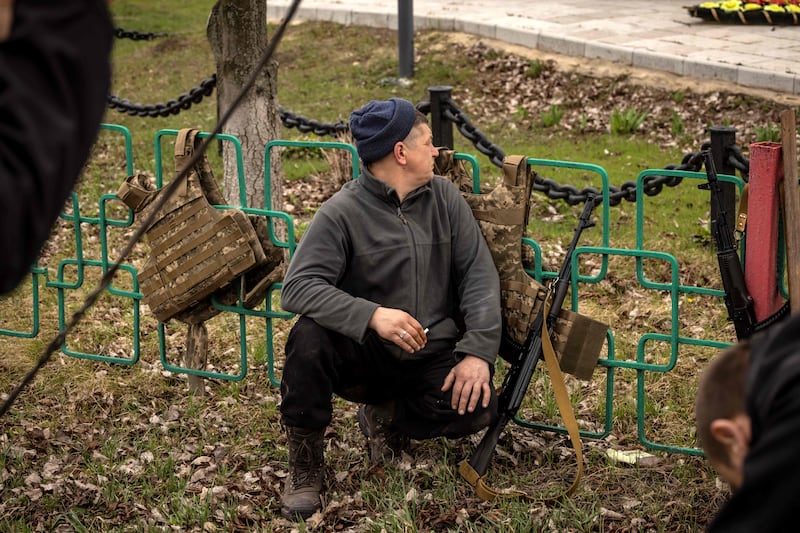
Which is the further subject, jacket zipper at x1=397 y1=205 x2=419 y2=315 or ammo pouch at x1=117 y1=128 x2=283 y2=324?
ammo pouch at x1=117 y1=128 x2=283 y2=324

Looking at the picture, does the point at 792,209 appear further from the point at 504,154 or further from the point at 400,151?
the point at 504,154

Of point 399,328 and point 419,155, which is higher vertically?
point 419,155

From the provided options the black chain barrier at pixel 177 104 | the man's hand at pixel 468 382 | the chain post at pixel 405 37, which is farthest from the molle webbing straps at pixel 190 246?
the chain post at pixel 405 37

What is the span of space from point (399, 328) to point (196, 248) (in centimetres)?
113

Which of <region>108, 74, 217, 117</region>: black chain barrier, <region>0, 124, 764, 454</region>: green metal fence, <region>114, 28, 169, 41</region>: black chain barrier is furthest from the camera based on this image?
<region>114, 28, 169, 41</region>: black chain barrier

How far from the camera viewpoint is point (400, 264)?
392 centimetres

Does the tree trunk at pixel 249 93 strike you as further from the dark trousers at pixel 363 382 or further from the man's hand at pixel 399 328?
the man's hand at pixel 399 328

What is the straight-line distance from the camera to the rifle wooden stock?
156 inches

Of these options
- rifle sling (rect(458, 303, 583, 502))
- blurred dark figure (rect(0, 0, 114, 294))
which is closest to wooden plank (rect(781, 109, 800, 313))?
rifle sling (rect(458, 303, 583, 502))

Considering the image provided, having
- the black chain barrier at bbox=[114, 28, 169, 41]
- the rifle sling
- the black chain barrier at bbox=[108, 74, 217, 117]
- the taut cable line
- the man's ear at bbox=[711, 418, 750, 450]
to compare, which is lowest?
the black chain barrier at bbox=[114, 28, 169, 41]

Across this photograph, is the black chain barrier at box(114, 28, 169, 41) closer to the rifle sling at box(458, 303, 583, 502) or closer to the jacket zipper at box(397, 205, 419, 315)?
the jacket zipper at box(397, 205, 419, 315)

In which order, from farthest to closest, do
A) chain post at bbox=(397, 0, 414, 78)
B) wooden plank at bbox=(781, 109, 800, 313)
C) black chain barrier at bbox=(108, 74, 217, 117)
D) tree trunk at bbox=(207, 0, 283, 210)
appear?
1. chain post at bbox=(397, 0, 414, 78)
2. black chain barrier at bbox=(108, 74, 217, 117)
3. tree trunk at bbox=(207, 0, 283, 210)
4. wooden plank at bbox=(781, 109, 800, 313)

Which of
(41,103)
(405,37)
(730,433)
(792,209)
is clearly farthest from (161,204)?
(405,37)

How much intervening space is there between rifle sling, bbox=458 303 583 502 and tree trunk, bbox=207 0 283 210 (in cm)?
226
